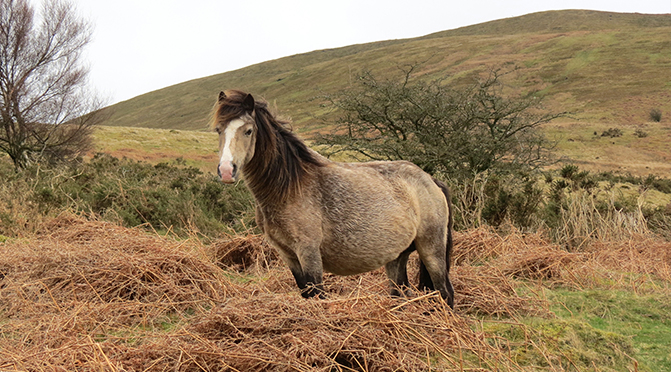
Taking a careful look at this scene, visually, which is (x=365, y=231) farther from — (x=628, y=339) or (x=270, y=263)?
(x=270, y=263)

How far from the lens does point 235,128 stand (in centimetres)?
375

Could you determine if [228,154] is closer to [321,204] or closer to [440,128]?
[321,204]

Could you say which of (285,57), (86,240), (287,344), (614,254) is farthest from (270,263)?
(285,57)

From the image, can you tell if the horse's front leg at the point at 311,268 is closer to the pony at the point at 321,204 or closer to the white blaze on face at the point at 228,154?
the pony at the point at 321,204

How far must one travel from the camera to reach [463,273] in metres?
6.02

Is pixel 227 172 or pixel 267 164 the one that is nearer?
pixel 227 172

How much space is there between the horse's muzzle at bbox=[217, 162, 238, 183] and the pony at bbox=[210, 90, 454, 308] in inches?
5.6

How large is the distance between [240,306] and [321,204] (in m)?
1.19

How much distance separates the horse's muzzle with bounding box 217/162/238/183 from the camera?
132 inches

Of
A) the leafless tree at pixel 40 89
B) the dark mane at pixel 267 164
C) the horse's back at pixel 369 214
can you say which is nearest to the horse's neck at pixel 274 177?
the dark mane at pixel 267 164

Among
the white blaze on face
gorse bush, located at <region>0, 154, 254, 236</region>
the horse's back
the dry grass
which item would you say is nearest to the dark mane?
the white blaze on face

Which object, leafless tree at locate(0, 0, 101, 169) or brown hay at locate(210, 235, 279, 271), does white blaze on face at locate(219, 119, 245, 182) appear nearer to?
brown hay at locate(210, 235, 279, 271)

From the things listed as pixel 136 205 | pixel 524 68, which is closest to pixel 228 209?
pixel 136 205

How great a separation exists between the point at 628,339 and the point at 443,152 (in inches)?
317
